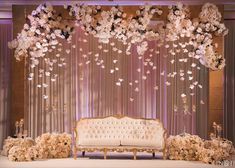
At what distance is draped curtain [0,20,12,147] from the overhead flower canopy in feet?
4.99

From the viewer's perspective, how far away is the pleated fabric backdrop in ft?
33.9

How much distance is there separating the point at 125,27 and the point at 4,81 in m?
3.82

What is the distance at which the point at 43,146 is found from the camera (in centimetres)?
906

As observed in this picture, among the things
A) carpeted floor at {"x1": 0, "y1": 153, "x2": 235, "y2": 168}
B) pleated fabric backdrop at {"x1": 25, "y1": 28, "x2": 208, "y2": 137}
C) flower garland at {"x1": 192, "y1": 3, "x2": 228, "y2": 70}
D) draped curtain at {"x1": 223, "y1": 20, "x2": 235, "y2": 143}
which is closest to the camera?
carpeted floor at {"x1": 0, "y1": 153, "x2": 235, "y2": 168}

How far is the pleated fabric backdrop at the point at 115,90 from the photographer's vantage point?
10344 mm

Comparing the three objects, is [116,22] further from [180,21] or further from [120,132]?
[120,132]

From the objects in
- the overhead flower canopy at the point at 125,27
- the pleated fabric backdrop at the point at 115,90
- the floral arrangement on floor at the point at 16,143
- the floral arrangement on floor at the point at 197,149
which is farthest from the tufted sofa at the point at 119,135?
the overhead flower canopy at the point at 125,27

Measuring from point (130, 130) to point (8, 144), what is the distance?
109 inches

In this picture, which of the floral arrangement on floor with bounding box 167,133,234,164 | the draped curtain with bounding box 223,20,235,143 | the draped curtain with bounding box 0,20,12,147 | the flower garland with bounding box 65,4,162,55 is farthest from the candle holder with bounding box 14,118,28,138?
the draped curtain with bounding box 223,20,235,143

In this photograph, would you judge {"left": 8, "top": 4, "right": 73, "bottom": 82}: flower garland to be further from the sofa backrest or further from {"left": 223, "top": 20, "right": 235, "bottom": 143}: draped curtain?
{"left": 223, "top": 20, "right": 235, "bottom": 143}: draped curtain

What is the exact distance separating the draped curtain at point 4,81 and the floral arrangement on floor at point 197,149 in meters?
4.62

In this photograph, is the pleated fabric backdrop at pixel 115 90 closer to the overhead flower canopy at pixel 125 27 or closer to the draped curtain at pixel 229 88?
the overhead flower canopy at pixel 125 27

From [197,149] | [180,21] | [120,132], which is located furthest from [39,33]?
[197,149]

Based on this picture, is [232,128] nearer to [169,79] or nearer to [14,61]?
[169,79]
